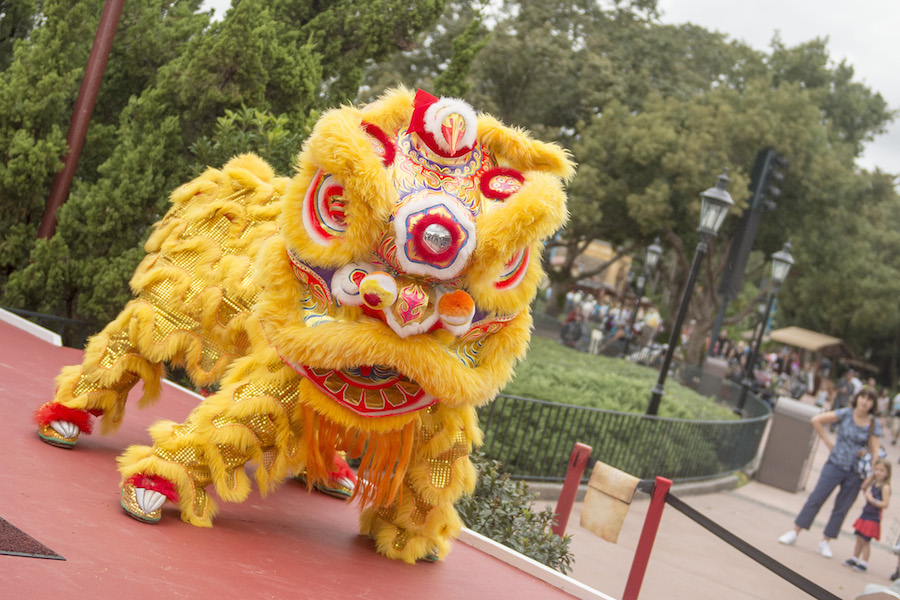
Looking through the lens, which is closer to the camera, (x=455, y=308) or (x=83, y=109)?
(x=455, y=308)

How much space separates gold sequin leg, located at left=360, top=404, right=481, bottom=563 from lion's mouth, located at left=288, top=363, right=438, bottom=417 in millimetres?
291

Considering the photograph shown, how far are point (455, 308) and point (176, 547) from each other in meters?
1.36

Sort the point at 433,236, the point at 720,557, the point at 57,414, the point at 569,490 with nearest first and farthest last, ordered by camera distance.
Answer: the point at 433,236
the point at 57,414
the point at 569,490
the point at 720,557

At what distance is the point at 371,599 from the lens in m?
3.46

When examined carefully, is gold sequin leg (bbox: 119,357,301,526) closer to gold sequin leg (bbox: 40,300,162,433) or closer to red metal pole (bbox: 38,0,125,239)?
gold sequin leg (bbox: 40,300,162,433)

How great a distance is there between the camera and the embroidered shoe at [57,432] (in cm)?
417

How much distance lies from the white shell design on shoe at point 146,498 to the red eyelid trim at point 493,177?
1734 millimetres

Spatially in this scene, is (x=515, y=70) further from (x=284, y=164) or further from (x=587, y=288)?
(x=587, y=288)

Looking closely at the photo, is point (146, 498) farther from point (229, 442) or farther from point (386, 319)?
point (386, 319)

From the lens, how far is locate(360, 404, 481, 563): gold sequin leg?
3807 mm

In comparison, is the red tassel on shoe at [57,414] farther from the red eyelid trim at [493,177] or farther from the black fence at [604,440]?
the black fence at [604,440]

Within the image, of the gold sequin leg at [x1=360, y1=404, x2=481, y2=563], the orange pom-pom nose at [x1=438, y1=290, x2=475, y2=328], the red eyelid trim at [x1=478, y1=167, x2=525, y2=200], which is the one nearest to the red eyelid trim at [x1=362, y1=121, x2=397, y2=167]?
the red eyelid trim at [x1=478, y1=167, x2=525, y2=200]

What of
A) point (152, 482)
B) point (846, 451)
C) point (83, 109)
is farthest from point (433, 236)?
point (846, 451)

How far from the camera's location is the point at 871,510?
9.45m
